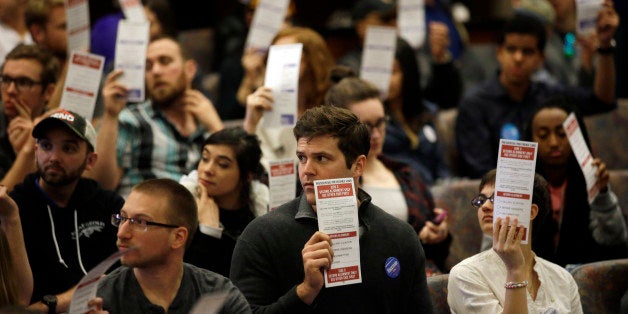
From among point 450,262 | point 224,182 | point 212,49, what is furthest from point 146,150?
point 212,49

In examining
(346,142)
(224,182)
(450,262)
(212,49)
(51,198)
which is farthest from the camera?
(212,49)

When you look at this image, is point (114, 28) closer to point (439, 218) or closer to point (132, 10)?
point (132, 10)

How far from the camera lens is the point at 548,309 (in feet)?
12.4

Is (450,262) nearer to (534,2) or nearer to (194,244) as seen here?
(194,244)

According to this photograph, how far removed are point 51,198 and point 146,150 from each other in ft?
3.57

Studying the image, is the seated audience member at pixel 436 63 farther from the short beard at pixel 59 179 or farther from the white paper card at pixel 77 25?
the short beard at pixel 59 179

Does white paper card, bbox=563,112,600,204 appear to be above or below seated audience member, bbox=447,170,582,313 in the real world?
above

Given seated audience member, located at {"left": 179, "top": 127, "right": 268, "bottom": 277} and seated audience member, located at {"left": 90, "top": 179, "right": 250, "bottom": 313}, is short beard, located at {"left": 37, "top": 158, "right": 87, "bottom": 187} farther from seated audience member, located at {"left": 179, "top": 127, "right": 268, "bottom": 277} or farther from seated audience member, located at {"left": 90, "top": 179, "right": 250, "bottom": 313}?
seated audience member, located at {"left": 90, "top": 179, "right": 250, "bottom": 313}

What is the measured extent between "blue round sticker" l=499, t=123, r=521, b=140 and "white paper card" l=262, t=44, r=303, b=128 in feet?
5.72

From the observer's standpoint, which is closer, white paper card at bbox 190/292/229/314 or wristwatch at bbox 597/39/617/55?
white paper card at bbox 190/292/229/314

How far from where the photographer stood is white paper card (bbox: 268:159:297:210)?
4.45 m

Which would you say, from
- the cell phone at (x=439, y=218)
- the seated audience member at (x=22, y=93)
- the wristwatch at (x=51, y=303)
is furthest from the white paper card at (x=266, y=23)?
the wristwatch at (x=51, y=303)

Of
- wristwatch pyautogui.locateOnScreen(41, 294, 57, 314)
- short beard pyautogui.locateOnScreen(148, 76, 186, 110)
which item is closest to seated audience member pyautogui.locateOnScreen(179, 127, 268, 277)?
wristwatch pyautogui.locateOnScreen(41, 294, 57, 314)

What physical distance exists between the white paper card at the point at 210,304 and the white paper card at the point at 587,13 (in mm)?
3284
